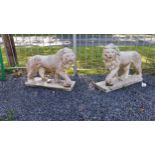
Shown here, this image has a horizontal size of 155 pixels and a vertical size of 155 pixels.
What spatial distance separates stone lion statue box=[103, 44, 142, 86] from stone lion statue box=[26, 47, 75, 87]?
0.62 m

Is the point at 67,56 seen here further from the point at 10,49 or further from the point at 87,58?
the point at 10,49

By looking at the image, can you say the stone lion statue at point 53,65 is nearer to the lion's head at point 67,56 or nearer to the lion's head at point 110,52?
the lion's head at point 67,56

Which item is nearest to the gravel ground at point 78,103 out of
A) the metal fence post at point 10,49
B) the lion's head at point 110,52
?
the lion's head at point 110,52

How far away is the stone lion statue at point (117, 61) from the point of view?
3.60 metres

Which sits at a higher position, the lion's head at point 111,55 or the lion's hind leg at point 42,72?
the lion's head at point 111,55

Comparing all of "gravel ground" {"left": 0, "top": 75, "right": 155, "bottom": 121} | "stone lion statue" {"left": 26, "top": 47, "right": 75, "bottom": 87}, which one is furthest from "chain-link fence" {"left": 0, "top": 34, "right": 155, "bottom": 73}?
"gravel ground" {"left": 0, "top": 75, "right": 155, "bottom": 121}

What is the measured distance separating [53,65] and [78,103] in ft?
2.78

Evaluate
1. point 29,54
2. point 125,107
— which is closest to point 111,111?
point 125,107

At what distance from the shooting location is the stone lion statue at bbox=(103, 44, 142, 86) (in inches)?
142

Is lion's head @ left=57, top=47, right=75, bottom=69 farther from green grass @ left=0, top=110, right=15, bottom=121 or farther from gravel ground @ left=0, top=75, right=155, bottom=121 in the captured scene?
green grass @ left=0, top=110, right=15, bottom=121

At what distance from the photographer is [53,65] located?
382 centimetres

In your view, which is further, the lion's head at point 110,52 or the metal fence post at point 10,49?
the metal fence post at point 10,49

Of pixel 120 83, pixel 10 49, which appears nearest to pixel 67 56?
pixel 120 83

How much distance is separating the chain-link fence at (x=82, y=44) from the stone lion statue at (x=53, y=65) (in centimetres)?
83
